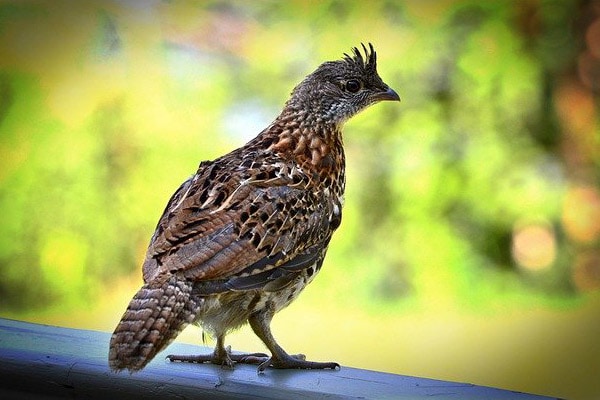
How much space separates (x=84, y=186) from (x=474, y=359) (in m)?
2.00

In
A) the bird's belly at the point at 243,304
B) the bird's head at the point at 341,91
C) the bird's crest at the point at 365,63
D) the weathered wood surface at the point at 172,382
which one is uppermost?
the bird's crest at the point at 365,63

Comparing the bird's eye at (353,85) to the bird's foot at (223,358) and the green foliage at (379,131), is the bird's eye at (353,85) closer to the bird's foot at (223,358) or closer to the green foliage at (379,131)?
the bird's foot at (223,358)

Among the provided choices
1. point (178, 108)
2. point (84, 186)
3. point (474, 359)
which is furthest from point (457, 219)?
point (84, 186)

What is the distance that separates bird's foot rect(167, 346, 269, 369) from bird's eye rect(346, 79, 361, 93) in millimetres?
810

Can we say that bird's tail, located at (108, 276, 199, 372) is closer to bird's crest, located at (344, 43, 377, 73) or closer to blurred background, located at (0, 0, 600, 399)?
bird's crest, located at (344, 43, 377, 73)

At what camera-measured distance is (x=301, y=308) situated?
187 inches

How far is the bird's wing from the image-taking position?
8.16 ft

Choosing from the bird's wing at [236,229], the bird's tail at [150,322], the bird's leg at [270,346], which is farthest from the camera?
the bird's leg at [270,346]

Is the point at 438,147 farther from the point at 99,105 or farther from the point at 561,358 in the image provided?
the point at 99,105

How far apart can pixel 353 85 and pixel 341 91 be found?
2.2 inches

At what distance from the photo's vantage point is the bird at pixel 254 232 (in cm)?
237

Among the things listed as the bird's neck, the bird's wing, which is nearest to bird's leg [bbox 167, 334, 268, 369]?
the bird's wing

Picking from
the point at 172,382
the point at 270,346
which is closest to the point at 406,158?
the point at 270,346

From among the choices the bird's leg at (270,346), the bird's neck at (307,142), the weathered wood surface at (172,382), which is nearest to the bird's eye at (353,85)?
the bird's neck at (307,142)
